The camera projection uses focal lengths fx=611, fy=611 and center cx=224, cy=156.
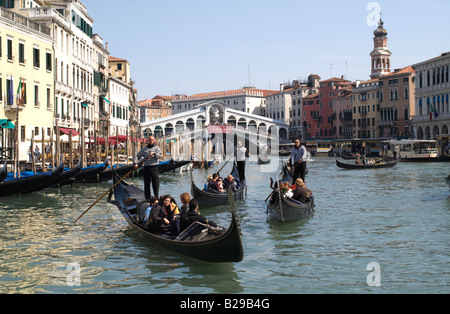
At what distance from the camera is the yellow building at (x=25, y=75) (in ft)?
55.3

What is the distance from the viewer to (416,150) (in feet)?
103

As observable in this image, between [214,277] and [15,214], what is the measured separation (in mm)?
5378

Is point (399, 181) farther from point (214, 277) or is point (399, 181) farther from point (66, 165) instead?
point (214, 277)

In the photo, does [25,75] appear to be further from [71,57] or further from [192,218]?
[192,218]

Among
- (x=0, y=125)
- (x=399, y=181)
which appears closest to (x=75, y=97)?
(x=0, y=125)

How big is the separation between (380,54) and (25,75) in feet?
142

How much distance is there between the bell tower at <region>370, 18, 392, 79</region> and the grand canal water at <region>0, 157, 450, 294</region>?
4738 centimetres

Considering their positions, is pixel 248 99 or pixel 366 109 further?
pixel 248 99

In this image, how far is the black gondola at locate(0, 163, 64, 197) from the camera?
1162 centimetres

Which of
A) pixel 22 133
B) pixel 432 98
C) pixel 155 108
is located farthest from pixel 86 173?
pixel 155 108

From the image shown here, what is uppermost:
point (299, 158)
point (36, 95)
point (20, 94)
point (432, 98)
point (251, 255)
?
point (432, 98)

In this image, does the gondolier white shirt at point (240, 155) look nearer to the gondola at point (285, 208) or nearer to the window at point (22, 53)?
the gondola at point (285, 208)

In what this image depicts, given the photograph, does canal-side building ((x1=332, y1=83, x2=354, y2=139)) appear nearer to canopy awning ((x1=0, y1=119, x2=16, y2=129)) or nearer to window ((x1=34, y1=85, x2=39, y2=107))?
window ((x1=34, y1=85, x2=39, y2=107))
